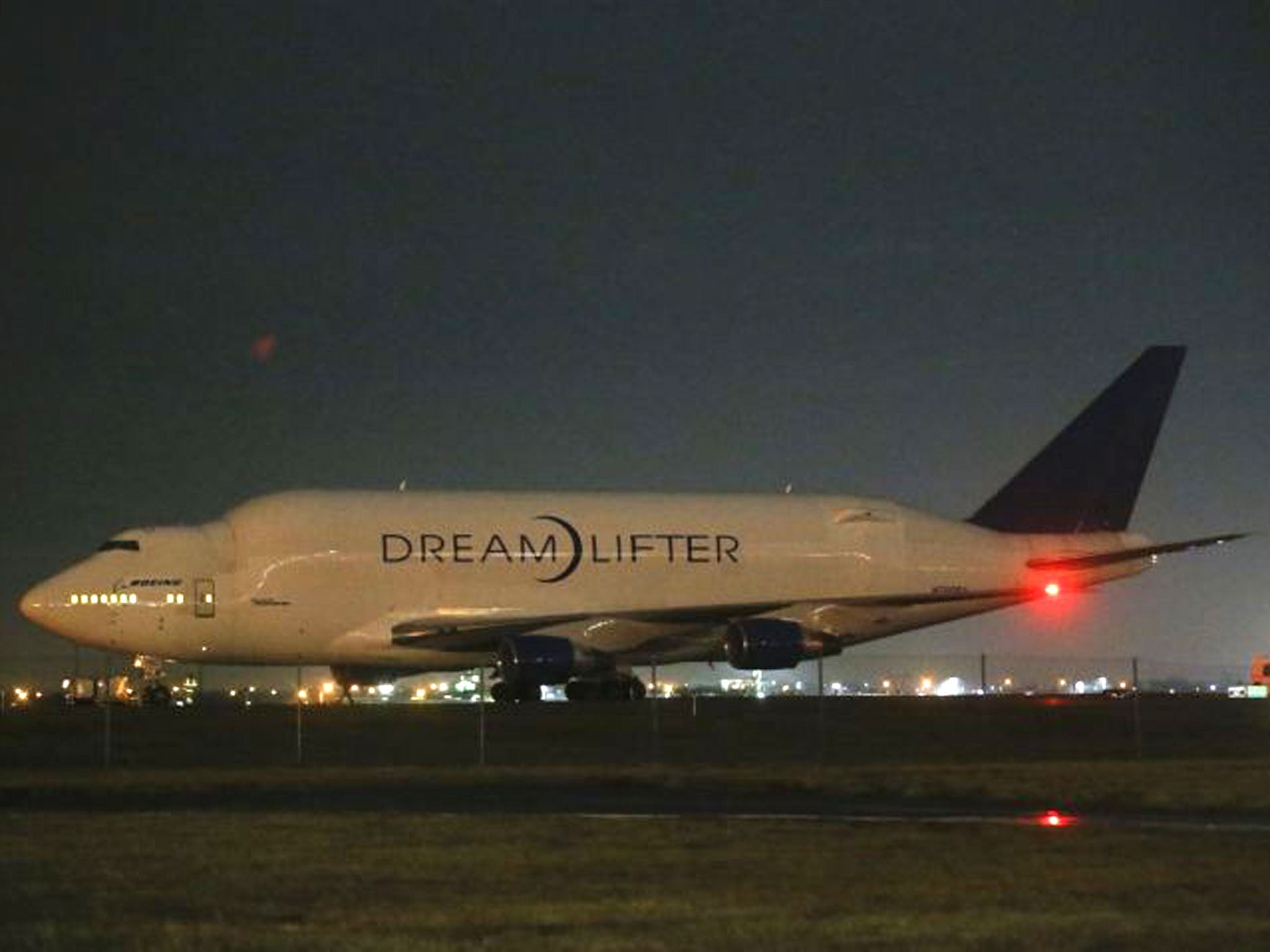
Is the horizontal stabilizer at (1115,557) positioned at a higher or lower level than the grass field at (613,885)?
higher

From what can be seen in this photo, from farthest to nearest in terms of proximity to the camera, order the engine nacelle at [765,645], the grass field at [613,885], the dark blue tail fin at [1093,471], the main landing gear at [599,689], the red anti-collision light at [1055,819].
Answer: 1. the dark blue tail fin at [1093,471]
2. the main landing gear at [599,689]
3. the engine nacelle at [765,645]
4. the red anti-collision light at [1055,819]
5. the grass field at [613,885]

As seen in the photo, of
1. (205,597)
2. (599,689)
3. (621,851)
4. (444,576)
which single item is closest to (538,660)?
(599,689)

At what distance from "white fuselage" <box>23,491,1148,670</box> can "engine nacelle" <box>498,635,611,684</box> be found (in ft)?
8.42

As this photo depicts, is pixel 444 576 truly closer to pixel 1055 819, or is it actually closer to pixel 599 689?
pixel 599 689

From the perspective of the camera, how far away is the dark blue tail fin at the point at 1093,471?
65.4 m

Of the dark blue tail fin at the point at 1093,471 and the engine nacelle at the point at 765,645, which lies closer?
the engine nacelle at the point at 765,645

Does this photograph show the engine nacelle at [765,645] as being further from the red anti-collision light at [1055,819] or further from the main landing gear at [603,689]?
the red anti-collision light at [1055,819]

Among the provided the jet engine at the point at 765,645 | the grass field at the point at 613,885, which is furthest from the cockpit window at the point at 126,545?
the grass field at the point at 613,885

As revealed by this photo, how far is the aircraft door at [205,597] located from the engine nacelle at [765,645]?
11.9 m

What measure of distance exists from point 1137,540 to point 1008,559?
3.78 meters

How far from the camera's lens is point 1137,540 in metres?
64.4

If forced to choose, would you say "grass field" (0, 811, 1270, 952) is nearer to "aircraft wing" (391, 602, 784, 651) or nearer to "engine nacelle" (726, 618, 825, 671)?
"engine nacelle" (726, 618, 825, 671)

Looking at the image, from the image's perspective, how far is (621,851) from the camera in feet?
64.0

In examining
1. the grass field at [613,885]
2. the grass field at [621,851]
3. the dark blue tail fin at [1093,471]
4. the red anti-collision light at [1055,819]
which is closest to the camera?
the grass field at [613,885]
